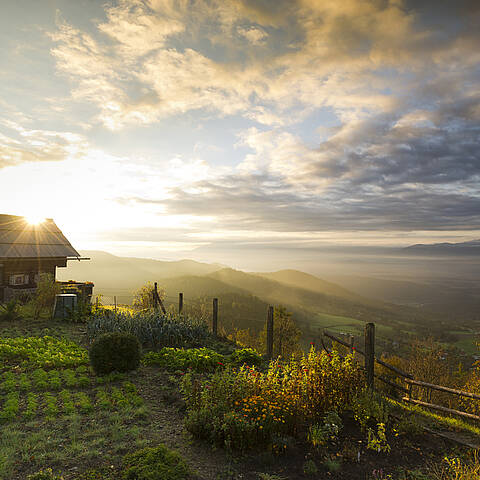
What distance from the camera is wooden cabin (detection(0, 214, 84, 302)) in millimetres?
22422

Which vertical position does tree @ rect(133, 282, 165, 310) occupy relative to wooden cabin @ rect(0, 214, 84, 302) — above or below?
below

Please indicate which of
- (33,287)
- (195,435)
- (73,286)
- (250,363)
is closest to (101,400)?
(195,435)

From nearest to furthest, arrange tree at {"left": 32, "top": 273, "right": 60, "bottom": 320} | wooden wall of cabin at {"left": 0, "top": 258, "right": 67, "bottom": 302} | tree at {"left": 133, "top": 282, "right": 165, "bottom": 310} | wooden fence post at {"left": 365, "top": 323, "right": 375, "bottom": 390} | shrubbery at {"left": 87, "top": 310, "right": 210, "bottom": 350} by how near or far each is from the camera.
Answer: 1. wooden fence post at {"left": 365, "top": 323, "right": 375, "bottom": 390}
2. shrubbery at {"left": 87, "top": 310, "right": 210, "bottom": 350}
3. tree at {"left": 32, "top": 273, "right": 60, "bottom": 320}
4. wooden wall of cabin at {"left": 0, "top": 258, "right": 67, "bottom": 302}
5. tree at {"left": 133, "top": 282, "right": 165, "bottom": 310}

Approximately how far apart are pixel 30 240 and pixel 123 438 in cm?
2422

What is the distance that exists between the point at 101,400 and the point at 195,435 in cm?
324

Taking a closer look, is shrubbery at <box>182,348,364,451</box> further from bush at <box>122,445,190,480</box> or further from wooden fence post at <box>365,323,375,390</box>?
wooden fence post at <box>365,323,375,390</box>

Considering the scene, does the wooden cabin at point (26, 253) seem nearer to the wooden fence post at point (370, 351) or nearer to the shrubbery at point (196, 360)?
the shrubbery at point (196, 360)

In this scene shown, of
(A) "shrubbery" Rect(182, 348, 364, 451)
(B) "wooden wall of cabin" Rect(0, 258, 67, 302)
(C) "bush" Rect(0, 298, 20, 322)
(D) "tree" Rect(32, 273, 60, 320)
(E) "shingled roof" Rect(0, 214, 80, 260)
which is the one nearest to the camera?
(A) "shrubbery" Rect(182, 348, 364, 451)

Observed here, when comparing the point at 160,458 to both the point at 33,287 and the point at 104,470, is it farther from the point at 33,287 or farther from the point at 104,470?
the point at 33,287

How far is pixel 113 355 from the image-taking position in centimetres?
990

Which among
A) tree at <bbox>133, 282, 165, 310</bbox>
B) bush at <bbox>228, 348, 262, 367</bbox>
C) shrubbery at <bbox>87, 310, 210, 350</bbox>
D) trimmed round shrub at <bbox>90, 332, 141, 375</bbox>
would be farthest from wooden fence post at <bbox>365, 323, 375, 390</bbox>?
tree at <bbox>133, 282, 165, 310</bbox>

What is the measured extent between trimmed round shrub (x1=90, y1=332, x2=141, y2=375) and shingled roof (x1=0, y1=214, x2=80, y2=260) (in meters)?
17.3

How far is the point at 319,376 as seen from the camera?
7477 millimetres

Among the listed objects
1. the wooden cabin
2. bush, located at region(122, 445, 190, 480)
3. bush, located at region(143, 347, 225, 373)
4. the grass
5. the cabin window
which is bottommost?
the grass
